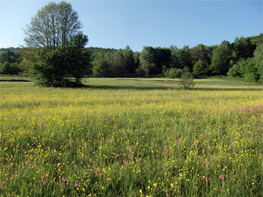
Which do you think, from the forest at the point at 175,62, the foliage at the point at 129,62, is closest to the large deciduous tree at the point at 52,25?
the forest at the point at 175,62

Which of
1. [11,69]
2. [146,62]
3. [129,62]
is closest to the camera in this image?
[11,69]

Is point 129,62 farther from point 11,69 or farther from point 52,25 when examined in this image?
point 52,25

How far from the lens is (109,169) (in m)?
2.60

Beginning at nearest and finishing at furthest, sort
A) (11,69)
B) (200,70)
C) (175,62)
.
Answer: (11,69) < (200,70) < (175,62)

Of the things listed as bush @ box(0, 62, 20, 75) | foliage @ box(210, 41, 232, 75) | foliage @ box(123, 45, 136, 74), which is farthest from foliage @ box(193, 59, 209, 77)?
bush @ box(0, 62, 20, 75)

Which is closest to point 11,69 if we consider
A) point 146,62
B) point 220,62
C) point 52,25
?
point 52,25

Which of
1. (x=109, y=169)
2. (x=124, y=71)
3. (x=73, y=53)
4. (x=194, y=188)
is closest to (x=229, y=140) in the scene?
(x=194, y=188)

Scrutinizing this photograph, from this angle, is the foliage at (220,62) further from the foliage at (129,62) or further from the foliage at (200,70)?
the foliage at (129,62)

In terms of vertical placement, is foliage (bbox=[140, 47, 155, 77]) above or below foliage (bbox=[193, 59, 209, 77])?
above

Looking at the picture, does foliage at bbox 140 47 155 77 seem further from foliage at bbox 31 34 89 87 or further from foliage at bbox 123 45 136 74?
foliage at bbox 31 34 89 87

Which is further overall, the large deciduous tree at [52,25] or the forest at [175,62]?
the forest at [175,62]

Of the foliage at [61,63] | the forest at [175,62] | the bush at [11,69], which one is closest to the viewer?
the foliage at [61,63]

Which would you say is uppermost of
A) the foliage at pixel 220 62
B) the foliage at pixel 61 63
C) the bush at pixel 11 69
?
the foliage at pixel 220 62

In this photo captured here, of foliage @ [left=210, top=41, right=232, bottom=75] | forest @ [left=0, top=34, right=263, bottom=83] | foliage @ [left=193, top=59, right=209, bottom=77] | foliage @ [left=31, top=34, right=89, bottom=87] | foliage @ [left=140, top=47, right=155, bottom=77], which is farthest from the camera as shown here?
foliage @ [left=140, top=47, right=155, bottom=77]
